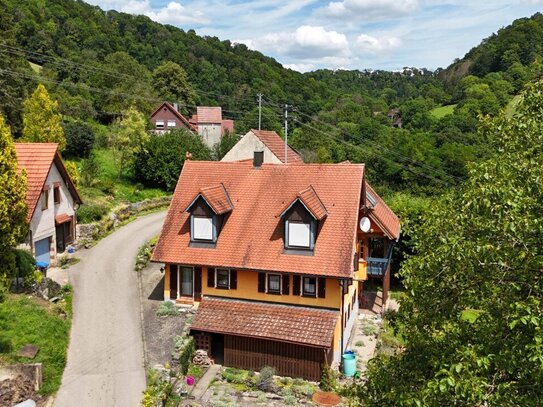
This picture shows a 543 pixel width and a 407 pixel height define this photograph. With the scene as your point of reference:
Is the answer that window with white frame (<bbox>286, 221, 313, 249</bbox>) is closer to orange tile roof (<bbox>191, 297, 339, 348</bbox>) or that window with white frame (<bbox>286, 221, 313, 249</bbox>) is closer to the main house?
the main house

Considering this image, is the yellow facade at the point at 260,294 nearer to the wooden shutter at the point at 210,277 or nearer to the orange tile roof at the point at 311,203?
the wooden shutter at the point at 210,277

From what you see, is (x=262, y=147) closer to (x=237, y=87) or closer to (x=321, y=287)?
(x=321, y=287)

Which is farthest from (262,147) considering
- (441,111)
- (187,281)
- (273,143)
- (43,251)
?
(441,111)

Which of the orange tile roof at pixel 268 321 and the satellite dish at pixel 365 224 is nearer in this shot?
the orange tile roof at pixel 268 321

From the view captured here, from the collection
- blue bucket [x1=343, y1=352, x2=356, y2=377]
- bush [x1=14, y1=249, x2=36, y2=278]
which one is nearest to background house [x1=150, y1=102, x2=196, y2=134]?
bush [x1=14, y1=249, x2=36, y2=278]

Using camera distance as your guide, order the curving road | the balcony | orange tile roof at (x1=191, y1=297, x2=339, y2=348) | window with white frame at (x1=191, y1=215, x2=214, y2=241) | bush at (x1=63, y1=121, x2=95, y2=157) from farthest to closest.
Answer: bush at (x1=63, y1=121, x2=95, y2=157)
the balcony
window with white frame at (x1=191, y1=215, x2=214, y2=241)
orange tile roof at (x1=191, y1=297, x2=339, y2=348)
the curving road

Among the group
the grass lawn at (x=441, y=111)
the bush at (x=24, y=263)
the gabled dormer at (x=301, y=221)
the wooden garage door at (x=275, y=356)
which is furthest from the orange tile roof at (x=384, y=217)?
the grass lawn at (x=441, y=111)
